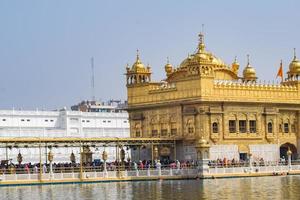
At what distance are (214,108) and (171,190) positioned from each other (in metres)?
17.2

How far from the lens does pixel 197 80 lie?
210 feet

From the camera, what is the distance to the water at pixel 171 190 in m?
44.2

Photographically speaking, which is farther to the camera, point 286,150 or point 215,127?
point 286,150

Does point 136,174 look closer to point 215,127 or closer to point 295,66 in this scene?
point 215,127

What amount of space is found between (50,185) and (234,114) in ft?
55.0

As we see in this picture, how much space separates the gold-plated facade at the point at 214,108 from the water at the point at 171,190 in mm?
7409

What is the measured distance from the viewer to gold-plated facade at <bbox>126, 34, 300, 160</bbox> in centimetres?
6441

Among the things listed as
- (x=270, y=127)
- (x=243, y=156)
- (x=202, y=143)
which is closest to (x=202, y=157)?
(x=202, y=143)

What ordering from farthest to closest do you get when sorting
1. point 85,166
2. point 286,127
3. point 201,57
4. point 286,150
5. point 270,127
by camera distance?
point 286,150 < point 286,127 < point 270,127 < point 201,57 < point 85,166

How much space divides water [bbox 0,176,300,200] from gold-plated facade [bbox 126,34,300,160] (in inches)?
292

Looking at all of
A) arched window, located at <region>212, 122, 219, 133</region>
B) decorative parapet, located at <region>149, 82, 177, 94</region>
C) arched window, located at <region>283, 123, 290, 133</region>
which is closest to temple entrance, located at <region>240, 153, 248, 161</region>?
arched window, located at <region>212, 122, 219, 133</region>

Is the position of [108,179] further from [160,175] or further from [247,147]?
[247,147]

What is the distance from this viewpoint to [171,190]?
48.4m

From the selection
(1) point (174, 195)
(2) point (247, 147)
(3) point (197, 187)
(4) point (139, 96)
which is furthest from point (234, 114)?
(1) point (174, 195)
